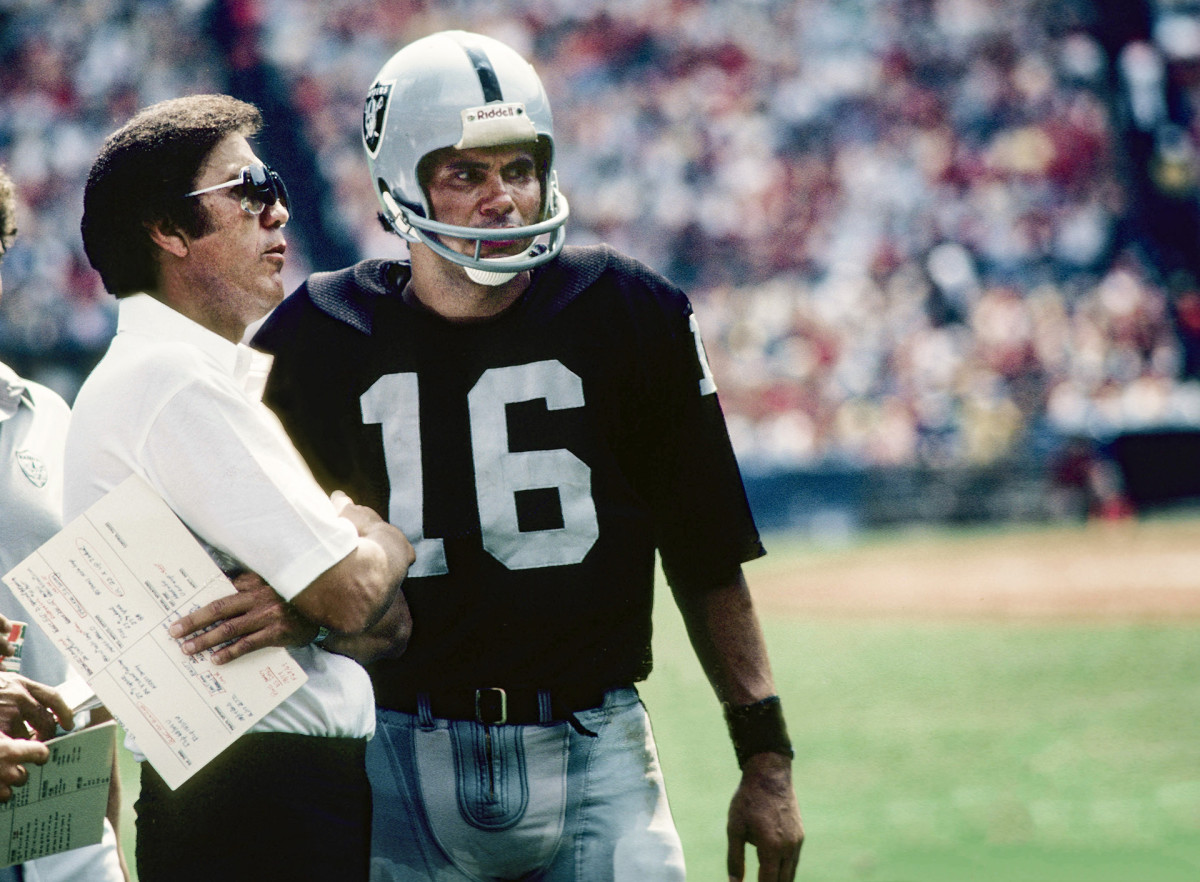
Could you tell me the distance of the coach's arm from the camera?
2426 mm

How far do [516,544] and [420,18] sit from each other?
1904 centimetres

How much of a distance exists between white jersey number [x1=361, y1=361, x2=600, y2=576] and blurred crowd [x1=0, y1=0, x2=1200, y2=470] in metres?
12.5

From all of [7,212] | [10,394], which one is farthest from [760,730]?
[7,212]

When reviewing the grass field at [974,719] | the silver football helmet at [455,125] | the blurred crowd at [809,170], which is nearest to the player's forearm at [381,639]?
the silver football helmet at [455,125]

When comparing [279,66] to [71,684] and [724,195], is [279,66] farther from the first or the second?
[71,684]

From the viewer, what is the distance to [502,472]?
7.91ft

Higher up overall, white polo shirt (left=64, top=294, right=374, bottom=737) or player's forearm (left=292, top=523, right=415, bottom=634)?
white polo shirt (left=64, top=294, right=374, bottom=737)

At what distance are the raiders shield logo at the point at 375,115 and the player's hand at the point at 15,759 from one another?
1.23 meters

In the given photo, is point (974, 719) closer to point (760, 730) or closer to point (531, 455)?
point (760, 730)

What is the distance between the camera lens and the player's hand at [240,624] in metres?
1.93

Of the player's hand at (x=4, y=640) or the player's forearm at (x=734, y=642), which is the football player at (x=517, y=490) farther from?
the player's hand at (x=4, y=640)

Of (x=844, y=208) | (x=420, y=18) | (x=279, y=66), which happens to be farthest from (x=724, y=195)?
(x=279, y=66)

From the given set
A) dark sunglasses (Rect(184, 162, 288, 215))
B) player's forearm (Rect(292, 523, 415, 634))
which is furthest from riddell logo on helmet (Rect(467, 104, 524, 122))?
player's forearm (Rect(292, 523, 415, 634))

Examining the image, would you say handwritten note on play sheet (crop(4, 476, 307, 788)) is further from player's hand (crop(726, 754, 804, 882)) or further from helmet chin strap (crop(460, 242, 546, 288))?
player's hand (crop(726, 754, 804, 882))
